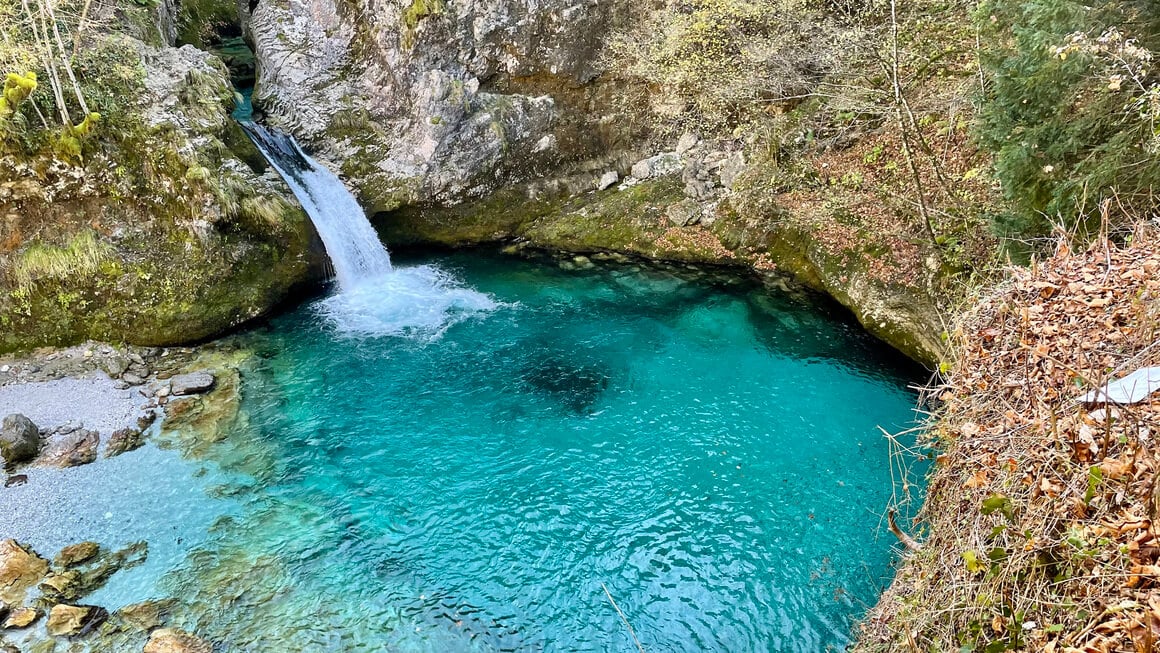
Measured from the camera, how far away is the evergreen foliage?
588 cm

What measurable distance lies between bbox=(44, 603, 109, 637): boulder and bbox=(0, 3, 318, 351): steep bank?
622 cm

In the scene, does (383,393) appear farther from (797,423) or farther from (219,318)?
(797,423)

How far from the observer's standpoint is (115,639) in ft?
20.3

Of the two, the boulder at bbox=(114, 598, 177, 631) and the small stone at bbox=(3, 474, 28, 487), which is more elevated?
the small stone at bbox=(3, 474, 28, 487)

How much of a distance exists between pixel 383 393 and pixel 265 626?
454 cm

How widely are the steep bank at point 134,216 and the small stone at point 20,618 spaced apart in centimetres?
607

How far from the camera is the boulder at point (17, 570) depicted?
6609 mm

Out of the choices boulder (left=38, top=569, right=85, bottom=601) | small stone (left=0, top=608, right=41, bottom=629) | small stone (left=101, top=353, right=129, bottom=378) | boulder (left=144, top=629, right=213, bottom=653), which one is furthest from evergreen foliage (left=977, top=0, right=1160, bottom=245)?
small stone (left=101, top=353, right=129, bottom=378)

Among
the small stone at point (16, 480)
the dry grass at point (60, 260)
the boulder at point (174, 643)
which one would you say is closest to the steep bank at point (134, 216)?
the dry grass at point (60, 260)

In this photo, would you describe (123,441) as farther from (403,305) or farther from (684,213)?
(684,213)

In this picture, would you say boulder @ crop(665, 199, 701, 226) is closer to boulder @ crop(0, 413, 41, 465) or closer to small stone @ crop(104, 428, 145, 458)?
small stone @ crop(104, 428, 145, 458)

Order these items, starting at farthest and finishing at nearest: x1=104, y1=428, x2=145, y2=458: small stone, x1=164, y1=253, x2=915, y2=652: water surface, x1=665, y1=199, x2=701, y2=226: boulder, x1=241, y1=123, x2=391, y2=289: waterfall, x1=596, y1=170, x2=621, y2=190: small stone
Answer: x1=596, y1=170, x2=621, y2=190: small stone
x1=665, y1=199, x2=701, y2=226: boulder
x1=241, y1=123, x2=391, y2=289: waterfall
x1=104, y1=428, x2=145, y2=458: small stone
x1=164, y1=253, x2=915, y2=652: water surface

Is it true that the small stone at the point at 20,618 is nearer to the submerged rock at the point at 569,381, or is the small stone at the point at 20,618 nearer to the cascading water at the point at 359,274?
the cascading water at the point at 359,274

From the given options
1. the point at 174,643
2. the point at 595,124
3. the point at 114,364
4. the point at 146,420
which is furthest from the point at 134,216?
the point at 595,124
